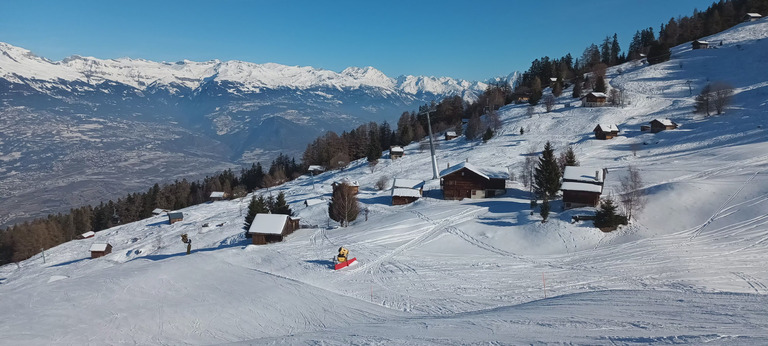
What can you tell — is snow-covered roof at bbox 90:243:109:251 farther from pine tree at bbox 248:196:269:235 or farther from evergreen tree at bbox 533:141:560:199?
evergreen tree at bbox 533:141:560:199

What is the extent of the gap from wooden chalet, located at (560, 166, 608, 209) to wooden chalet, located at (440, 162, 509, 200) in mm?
10720

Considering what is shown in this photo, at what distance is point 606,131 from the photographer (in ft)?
228

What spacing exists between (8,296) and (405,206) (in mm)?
35388

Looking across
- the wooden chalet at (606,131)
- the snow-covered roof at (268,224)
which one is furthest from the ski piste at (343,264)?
the wooden chalet at (606,131)

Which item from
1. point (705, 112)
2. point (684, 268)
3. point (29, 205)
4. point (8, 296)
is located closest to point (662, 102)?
point (705, 112)

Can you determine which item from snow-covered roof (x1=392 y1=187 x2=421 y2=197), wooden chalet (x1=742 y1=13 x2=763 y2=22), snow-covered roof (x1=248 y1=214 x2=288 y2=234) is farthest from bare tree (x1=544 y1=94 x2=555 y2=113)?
snow-covered roof (x1=248 y1=214 x2=288 y2=234)

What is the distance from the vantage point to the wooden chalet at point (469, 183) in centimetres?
4878

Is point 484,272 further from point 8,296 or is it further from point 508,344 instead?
point 8,296

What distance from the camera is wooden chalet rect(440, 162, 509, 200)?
48.8m

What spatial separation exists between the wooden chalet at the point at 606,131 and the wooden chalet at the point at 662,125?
556 centimetres

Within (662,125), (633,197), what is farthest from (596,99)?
(633,197)

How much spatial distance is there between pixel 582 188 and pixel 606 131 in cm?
3893

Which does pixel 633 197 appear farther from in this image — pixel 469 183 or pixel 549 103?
pixel 549 103

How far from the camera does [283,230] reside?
133 feet
